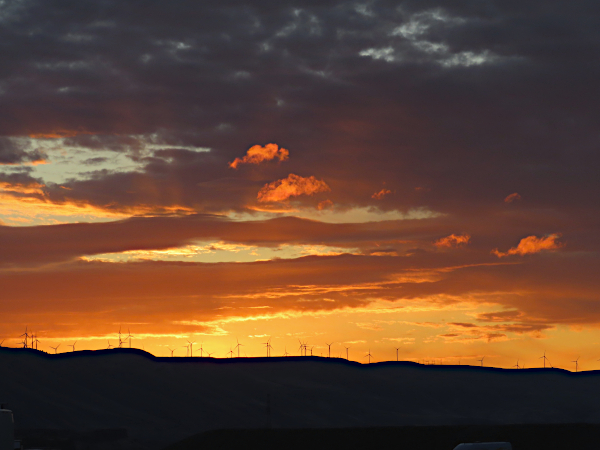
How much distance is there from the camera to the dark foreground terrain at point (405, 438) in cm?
Answer: 10412

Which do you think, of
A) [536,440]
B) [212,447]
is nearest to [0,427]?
[536,440]

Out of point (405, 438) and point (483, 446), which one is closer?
A: point (483, 446)

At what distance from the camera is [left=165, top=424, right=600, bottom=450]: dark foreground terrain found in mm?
104125

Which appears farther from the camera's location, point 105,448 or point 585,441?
point 105,448

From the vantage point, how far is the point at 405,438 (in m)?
118

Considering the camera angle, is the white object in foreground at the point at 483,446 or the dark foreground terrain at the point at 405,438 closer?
the white object in foreground at the point at 483,446

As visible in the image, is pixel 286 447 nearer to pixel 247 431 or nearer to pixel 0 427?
pixel 247 431

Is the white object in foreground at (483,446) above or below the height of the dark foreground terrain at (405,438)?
above

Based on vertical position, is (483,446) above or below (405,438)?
above

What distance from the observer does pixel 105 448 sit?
195250mm

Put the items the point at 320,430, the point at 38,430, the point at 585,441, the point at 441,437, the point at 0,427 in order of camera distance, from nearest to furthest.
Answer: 1. the point at 0,427
2. the point at 585,441
3. the point at 441,437
4. the point at 320,430
5. the point at 38,430

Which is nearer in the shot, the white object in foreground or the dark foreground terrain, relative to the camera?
the white object in foreground

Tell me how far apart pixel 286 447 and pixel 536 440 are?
127ft

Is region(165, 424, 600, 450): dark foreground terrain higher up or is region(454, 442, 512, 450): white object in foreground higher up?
region(454, 442, 512, 450): white object in foreground
